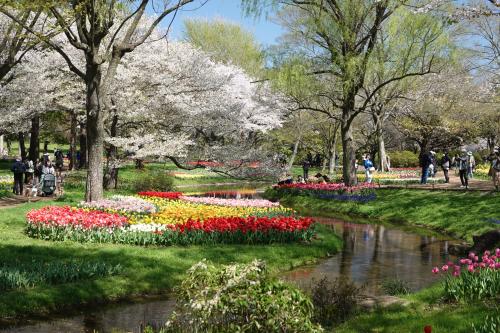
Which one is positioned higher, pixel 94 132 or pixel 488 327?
pixel 94 132

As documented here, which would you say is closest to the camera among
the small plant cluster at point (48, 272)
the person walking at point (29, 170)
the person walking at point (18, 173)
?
the small plant cluster at point (48, 272)

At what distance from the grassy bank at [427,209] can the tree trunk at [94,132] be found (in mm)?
10430

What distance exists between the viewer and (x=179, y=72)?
2773 centimetres

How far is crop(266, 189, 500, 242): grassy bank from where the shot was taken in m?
18.7

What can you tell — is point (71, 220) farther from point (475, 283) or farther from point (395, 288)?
point (475, 283)

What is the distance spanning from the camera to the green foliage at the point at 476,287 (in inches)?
292

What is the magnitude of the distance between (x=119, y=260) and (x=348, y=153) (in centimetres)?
1788

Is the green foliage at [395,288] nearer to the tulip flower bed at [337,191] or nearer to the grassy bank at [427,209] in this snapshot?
the grassy bank at [427,209]

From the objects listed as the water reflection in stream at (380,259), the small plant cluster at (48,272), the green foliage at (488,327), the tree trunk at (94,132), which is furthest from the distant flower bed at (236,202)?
the green foliage at (488,327)

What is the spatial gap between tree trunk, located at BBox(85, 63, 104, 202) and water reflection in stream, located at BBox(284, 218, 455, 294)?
8.45 m

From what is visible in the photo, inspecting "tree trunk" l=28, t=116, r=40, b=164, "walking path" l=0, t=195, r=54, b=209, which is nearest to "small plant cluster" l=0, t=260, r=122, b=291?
"walking path" l=0, t=195, r=54, b=209

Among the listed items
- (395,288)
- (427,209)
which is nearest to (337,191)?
(427,209)

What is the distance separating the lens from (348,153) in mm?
27109

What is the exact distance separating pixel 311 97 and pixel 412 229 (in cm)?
965
